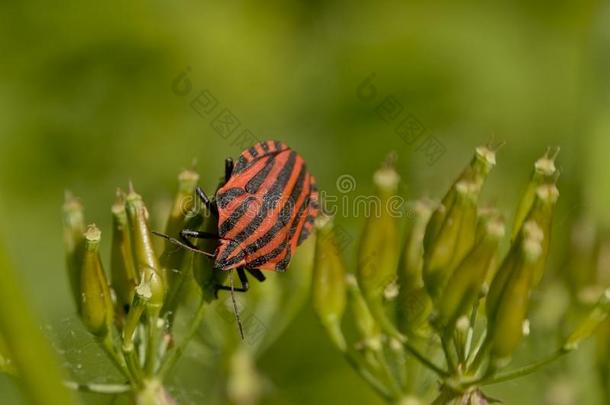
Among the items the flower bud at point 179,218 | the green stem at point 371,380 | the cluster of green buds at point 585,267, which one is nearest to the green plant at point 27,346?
the flower bud at point 179,218

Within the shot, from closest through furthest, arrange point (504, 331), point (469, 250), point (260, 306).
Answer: point (504, 331) → point (469, 250) → point (260, 306)

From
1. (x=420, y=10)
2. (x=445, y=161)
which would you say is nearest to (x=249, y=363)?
(x=445, y=161)

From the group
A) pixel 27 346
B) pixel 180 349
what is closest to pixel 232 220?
pixel 180 349

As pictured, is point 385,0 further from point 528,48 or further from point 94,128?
point 94,128

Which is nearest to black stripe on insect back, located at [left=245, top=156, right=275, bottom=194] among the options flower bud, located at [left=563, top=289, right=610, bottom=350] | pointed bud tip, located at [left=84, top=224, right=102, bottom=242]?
pointed bud tip, located at [left=84, top=224, right=102, bottom=242]

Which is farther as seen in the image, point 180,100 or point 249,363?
point 180,100

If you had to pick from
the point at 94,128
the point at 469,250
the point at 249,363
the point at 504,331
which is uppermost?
the point at 94,128
